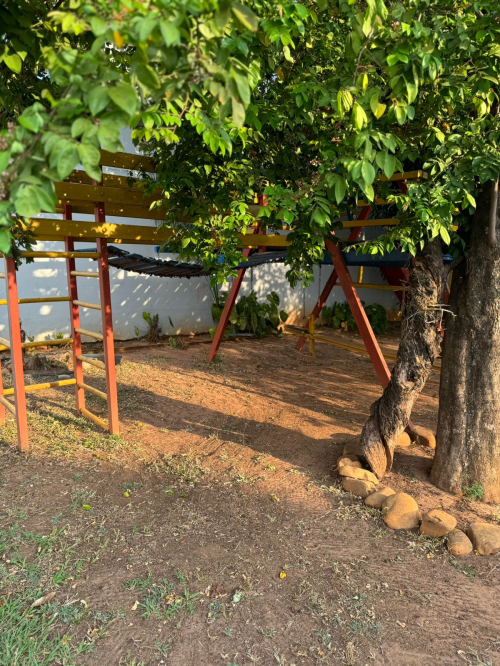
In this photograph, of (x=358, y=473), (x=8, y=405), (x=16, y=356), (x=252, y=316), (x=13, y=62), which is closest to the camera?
(x=13, y=62)

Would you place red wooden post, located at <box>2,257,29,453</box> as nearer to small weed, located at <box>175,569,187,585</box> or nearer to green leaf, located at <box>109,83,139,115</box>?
small weed, located at <box>175,569,187,585</box>

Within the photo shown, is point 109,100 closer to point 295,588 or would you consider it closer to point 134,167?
point 295,588

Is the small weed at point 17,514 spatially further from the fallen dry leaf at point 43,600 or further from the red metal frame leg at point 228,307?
the red metal frame leg at point 228,307

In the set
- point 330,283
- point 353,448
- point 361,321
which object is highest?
point 330,283

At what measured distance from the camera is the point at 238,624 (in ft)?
6.75

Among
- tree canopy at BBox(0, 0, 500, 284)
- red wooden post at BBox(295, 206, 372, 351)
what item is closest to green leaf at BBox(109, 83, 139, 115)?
tree canopy at BBox(0, 0, 500, 284)

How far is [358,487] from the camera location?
10.4ft

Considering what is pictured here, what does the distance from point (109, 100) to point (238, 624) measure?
205 cm

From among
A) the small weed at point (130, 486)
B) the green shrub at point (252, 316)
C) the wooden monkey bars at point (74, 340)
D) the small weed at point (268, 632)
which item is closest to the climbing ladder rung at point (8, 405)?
the wooden monkey bars at point (74, 340)

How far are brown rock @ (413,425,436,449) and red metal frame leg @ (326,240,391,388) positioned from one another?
525 millimetres

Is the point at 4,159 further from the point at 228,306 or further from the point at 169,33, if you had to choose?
the point at 228,306

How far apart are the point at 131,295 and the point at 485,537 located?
6613 mm

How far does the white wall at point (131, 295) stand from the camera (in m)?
7.12

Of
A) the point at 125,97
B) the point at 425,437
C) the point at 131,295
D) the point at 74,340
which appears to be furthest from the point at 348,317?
the point at 125,97
